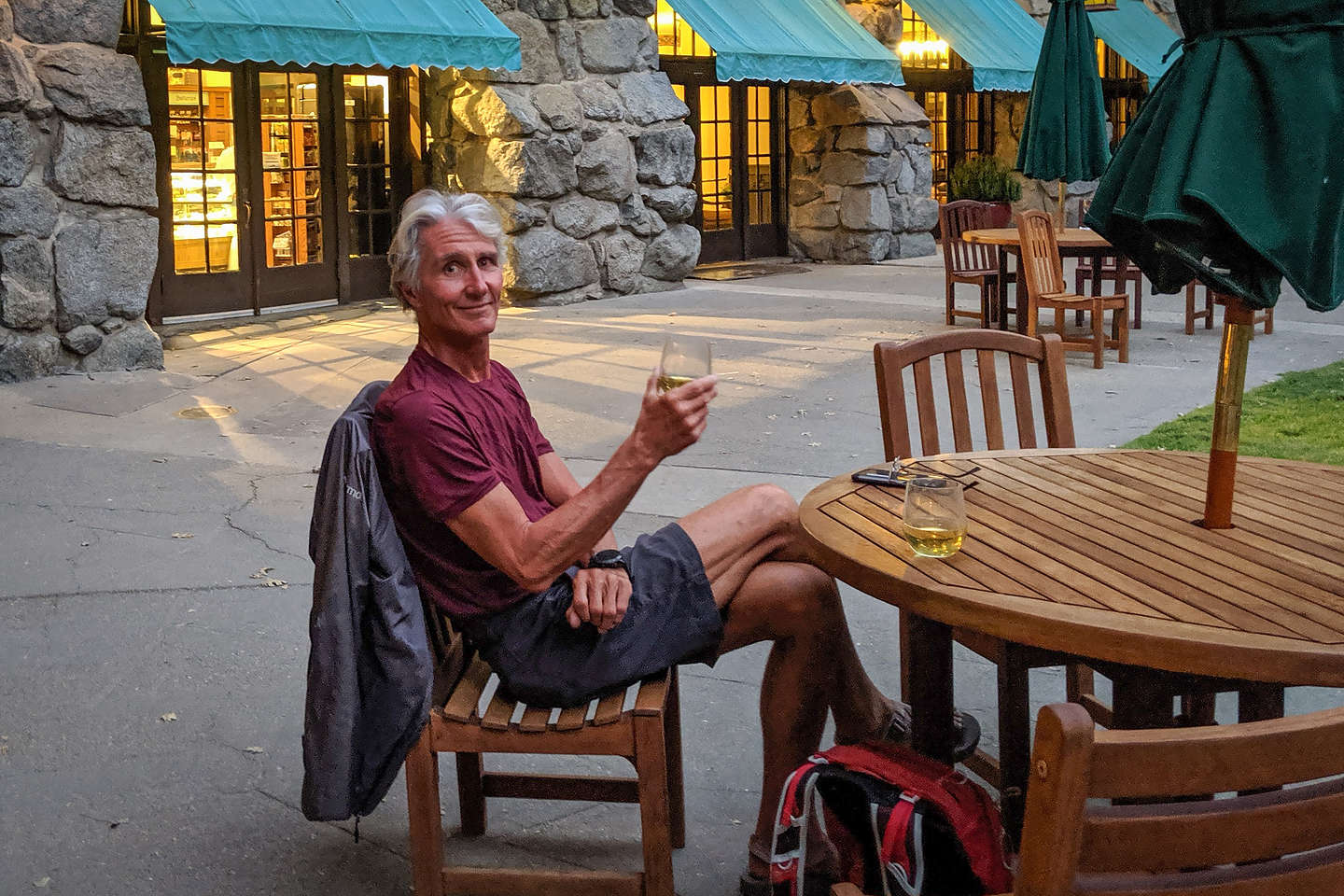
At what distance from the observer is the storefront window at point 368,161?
460 inches

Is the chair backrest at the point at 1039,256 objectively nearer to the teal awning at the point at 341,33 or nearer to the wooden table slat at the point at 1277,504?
the teal awning at the point at 341,33

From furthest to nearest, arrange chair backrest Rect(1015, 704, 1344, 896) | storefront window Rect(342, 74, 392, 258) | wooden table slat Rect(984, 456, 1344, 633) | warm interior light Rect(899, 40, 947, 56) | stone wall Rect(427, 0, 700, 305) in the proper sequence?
1. warm interior light Rect(899, 40, 947, 56)
2. storefront window Rect(342, 74, 392, 258)
3. stone wall Rect(427, 0, 700, 305)
4. wooden table slat Rect(984, 456, 1344, 633)
5. chair backrest Rect(1015, 704, 1344, 896)

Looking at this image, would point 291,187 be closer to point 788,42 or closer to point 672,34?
point 788,42

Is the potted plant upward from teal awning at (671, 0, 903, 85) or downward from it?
downward

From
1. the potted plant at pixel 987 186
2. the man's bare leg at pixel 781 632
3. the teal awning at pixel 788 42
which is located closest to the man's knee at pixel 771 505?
the man's bare leg at pixel 781 632

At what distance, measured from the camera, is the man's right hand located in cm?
246

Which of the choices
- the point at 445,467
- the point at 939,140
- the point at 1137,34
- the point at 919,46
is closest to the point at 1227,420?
the point at 445,467

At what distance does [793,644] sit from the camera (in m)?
2.80

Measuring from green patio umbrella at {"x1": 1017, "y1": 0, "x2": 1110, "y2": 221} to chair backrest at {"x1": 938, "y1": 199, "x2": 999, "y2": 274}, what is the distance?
0.90 metres

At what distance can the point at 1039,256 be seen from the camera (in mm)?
9289

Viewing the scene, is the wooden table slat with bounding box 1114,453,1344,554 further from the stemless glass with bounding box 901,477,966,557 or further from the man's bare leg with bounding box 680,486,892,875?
the man's bare leg with bounding box 680,486,892,875

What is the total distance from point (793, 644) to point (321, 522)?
923 mm

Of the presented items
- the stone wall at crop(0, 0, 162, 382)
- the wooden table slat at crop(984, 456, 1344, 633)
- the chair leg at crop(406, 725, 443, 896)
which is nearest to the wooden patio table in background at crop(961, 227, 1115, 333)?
the stone wall at crop(0, 0, 162, 382)

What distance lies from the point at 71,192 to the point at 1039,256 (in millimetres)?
5895
